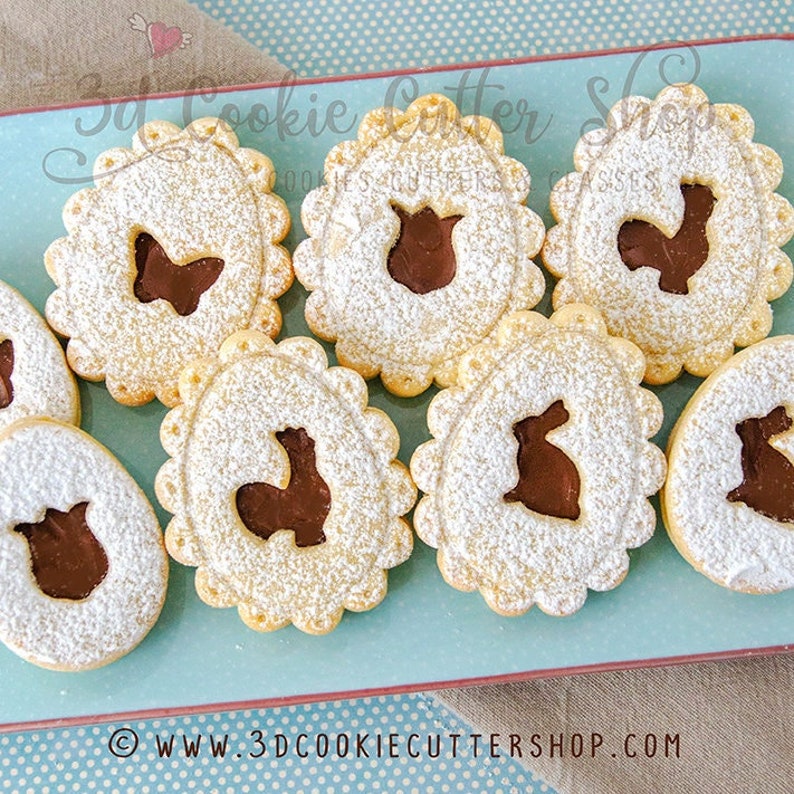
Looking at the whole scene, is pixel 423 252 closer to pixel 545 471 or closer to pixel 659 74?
pixel 545 471

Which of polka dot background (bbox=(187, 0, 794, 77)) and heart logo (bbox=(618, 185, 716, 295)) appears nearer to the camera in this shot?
heart logo (bbox=(618, 185, 716, 295))

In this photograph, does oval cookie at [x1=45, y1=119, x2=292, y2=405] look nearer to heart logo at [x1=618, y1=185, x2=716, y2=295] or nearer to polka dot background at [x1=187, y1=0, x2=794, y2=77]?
polka dot background at [x1=187, y1=0, x2=794, y2=77]

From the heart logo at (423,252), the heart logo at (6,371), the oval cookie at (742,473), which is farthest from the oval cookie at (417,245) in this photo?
the heart logo at (6,371)

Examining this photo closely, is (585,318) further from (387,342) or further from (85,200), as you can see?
(85,200)

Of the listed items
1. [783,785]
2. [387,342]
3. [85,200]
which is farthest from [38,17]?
[783,785]

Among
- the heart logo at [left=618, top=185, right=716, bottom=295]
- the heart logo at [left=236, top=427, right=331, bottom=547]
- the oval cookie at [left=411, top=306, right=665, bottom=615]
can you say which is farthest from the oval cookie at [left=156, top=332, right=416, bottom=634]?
the heart logo at [left=618, top=185, right=716, bottom=295]

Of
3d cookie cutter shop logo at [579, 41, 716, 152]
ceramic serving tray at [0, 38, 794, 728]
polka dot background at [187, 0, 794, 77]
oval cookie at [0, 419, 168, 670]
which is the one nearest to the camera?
oval cookie at [0, 419, 168, 670]

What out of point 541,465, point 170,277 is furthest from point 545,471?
point 170,277
